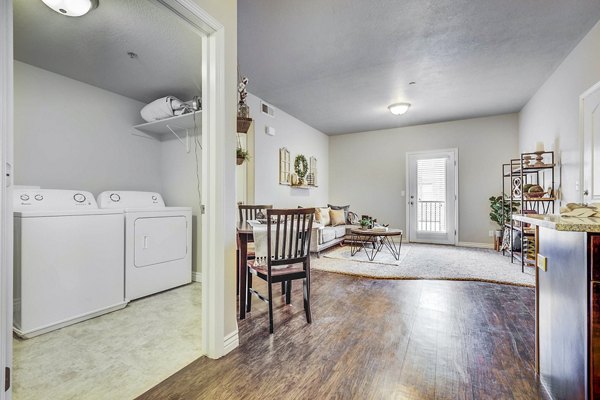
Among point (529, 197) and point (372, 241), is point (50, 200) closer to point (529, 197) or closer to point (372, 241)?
point (372, 241)

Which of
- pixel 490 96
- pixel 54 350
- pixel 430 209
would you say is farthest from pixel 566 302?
pixel 430 209

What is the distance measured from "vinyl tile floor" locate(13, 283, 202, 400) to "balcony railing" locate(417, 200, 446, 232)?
526cm

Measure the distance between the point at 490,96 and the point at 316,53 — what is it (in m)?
3.18

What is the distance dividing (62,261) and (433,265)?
4362 mm

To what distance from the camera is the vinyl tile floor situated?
1.54 meters

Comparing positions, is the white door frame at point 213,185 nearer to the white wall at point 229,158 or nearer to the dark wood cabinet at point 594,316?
the white wall at point 229,158

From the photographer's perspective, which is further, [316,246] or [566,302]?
[316,246]

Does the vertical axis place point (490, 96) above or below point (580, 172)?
above

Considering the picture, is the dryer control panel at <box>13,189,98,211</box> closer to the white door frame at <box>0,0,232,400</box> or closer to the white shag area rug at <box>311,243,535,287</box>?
the white door frame at <box>0,0,232,400</box>

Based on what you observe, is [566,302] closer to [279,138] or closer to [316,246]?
[316,246]

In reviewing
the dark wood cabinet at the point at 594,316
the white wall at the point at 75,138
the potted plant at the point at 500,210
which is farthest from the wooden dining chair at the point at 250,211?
the potted plant at the point at 500,210

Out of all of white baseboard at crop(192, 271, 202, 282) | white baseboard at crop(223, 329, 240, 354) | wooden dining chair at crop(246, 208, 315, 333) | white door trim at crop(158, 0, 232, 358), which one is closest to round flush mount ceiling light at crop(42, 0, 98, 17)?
white door trim at crop(158, 0, 232, 358)

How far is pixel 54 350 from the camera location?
6.38 feet

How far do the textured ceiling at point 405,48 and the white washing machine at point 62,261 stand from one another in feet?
7.61
